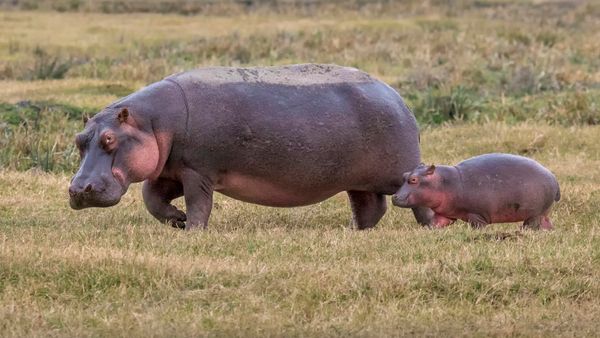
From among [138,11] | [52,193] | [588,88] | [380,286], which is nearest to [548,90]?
[588,88]

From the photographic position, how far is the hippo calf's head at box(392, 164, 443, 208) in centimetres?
977

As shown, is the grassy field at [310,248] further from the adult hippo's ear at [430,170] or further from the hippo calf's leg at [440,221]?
the adult hippo's ear at [430,170]

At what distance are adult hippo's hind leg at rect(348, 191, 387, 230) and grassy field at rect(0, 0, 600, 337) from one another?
216mm

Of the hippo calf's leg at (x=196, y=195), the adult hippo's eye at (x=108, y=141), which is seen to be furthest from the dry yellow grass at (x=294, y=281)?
the adult hippo's eye at (x=108, y=141)

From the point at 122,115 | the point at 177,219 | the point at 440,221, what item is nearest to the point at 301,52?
A: the point at 440,221

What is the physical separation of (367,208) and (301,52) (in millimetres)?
15267

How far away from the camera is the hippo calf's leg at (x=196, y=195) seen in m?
9.45

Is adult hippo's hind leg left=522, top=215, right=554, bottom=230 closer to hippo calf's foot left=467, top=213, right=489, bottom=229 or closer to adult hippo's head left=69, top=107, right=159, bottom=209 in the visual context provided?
hippo calf's foot left=467, top=213, right=489, bottom=229

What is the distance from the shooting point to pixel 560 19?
116 ft

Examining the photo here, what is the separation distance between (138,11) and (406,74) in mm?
17350

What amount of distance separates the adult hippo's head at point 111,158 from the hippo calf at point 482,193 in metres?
1.88

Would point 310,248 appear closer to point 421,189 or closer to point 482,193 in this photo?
point 421,189

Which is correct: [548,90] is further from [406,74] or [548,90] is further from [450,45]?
[450,45]

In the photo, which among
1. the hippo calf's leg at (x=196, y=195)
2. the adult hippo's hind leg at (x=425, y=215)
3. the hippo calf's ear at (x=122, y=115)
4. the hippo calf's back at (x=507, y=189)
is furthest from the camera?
the adult hippo's hind leg at (x=425, y=215)
